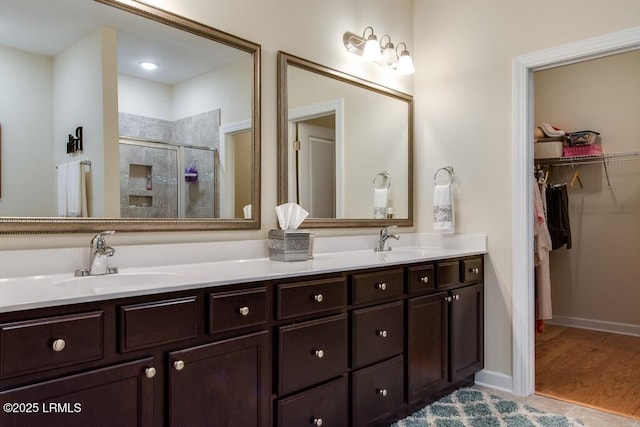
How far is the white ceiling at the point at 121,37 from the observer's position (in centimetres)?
161

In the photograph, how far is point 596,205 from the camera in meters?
4.09

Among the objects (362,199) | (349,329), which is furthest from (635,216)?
(349,329)

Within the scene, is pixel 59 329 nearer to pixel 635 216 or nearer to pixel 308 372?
pixel 308 372

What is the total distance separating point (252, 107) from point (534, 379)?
91.5 inches

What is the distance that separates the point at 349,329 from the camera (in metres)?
1.96

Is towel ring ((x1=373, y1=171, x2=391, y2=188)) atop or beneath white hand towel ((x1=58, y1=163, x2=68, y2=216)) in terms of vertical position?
atop

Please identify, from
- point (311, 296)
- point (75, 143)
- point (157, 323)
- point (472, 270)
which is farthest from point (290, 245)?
point (472, 270)

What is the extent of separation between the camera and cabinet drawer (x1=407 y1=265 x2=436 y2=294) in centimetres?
227

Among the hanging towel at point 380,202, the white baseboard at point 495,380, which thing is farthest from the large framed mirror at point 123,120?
the white baseboard at point 495,380

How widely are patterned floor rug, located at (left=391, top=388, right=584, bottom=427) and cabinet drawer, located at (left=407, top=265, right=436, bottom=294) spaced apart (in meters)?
0.64

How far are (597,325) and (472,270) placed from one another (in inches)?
87.4

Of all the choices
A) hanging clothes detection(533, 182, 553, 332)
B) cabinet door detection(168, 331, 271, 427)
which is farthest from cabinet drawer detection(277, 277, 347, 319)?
hanging clothes detection(533, 182, 553, 332)

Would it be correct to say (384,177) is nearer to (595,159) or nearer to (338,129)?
Result: (338,129)

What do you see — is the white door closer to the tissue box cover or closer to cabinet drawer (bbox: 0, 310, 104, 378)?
the tissue box cover
